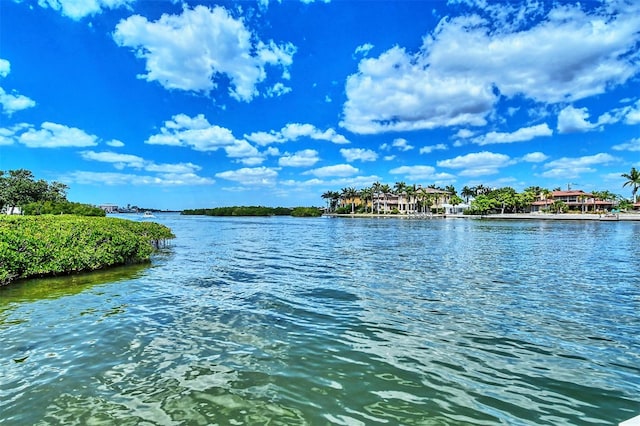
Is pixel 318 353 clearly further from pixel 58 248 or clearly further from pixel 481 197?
pixel 481 197

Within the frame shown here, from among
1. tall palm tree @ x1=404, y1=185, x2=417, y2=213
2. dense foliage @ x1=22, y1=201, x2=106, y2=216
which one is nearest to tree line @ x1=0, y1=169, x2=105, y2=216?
dense foliage @ x1=22, y1=201, x2=106, y2=216

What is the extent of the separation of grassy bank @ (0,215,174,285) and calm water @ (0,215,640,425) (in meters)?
1.06

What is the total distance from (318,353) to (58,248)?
51.7 ft

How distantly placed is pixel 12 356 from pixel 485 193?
195393mm

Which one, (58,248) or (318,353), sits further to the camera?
(58,248)

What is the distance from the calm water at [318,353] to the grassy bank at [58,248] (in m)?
1.06

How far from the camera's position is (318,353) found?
27.8 ft

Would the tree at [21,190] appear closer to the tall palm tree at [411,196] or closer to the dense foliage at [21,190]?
the dense foliage at [21,190]

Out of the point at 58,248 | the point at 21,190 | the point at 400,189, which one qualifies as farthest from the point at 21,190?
the point at 400,189

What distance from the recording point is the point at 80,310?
1184cm

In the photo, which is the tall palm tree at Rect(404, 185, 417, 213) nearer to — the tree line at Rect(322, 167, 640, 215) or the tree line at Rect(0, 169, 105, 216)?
the tree line at Rect(322, 167, 640, 215)

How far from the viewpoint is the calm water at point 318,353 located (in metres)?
6.04

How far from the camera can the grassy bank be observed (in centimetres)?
1554

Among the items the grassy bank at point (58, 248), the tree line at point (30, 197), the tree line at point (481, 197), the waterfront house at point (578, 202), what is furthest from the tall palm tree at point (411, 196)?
the grassy bank at point (58, 248)
